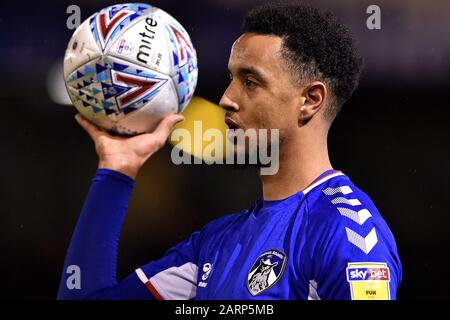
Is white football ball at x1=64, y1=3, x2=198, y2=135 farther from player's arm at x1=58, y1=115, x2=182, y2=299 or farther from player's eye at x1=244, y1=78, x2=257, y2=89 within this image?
player's eye at x1=244, y1=78, x2=257, y2=89

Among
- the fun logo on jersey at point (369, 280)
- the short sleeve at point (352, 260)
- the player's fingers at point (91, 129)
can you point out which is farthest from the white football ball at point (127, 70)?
the fun logo on jersey at point (369, 280)

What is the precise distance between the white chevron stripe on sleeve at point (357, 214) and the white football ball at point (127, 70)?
693 millimetres

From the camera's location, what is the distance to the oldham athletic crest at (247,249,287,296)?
2207 millimetres

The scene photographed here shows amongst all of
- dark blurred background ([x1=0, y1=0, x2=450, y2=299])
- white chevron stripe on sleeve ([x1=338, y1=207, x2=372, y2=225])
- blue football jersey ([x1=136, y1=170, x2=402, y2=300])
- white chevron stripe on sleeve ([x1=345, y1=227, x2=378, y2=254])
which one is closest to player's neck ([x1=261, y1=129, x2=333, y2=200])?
blue football jersey ([x1=136, y1=170, x2=402, y2=300])

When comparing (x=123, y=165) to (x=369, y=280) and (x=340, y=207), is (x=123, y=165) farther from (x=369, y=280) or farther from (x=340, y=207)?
(x=369, y=280)

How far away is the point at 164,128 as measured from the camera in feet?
7.69

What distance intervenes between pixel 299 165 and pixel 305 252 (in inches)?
16.7

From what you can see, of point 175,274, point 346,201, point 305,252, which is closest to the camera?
point 305,252

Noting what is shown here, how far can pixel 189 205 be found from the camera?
193 inches

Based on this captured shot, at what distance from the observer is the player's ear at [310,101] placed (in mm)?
2521

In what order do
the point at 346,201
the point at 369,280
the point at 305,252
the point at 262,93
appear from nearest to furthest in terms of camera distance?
the point at 369,280 → the point at 305,252 → the point at 346,201 → the point at 262,93

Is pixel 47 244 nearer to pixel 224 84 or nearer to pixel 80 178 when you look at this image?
pixel 80 178

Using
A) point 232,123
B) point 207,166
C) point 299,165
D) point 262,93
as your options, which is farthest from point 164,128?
point 207,166
